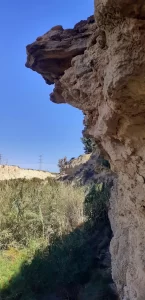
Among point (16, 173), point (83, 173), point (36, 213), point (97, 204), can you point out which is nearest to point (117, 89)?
point (97, 204)

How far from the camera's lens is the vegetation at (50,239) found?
9.80 m

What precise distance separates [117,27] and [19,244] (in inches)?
420

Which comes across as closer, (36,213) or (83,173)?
(36,213)

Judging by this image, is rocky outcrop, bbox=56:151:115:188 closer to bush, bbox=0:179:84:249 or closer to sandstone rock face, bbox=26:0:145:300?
bush, bbox=0:179:84:249

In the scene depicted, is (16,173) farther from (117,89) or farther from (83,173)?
(117,89)

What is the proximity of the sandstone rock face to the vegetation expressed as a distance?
386 centimetres

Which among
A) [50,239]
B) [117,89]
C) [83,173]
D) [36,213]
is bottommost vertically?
[50,239]

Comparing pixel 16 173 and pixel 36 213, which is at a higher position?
pixel 16 173

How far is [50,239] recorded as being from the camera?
12.5 metres

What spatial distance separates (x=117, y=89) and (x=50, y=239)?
32.9 feet

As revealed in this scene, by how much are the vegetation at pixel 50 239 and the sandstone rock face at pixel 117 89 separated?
386 cm

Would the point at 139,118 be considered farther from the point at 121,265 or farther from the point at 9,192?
the point at 9,192

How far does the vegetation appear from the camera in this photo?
9.80 metres

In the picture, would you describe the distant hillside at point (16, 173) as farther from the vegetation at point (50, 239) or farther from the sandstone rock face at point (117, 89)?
the sandstone rock face at point (117, 89)
